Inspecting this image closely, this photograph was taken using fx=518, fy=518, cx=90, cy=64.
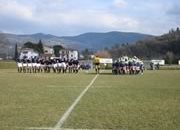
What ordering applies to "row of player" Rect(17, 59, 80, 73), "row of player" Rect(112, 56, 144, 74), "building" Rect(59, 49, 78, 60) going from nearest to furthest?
"row of player" Rect(112, 56, 144, 74), "row of player" Rect(17, 59, 80, 73), "building" Rect(59, 49, 78, 60)

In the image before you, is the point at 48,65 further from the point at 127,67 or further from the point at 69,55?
the point at 69,55

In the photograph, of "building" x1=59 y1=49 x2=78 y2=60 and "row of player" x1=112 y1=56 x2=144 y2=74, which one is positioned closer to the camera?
"row of player" x1=112 y1=56 x2=144 y2=74

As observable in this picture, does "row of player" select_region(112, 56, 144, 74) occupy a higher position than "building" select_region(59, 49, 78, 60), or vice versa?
"building" select_region(59, 49, 78, 60)

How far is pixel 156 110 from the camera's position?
14203mm

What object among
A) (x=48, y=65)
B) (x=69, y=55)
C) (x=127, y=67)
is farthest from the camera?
(x=69, y=55)

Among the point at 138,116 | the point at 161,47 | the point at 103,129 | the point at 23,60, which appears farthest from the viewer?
the point at 161,47

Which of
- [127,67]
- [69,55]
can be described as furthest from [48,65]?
[69,55]

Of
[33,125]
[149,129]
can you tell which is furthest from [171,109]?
[33,125]

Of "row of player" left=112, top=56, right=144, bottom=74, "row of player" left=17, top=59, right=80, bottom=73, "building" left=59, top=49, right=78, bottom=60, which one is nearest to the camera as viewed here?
"row of player" left=112, top=56, right=144, bottom=74

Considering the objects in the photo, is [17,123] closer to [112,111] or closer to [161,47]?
[112,111]

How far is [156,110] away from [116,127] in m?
3.64

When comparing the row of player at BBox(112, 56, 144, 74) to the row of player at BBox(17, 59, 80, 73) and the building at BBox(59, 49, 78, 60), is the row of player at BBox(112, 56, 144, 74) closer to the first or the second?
the row of player at BBox(17, 59, 80, 73)

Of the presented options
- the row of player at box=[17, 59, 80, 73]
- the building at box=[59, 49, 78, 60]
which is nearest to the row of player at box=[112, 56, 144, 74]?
the row of player at box=[17, 59, 80, 73]

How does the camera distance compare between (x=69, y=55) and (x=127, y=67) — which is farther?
(x=69, y=55)
